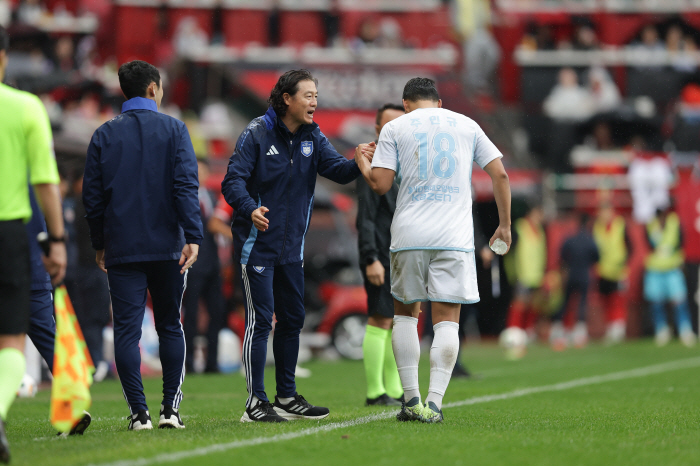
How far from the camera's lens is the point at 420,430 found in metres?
5.66

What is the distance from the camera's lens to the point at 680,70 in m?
22.8

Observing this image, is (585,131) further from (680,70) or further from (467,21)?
(467,21)

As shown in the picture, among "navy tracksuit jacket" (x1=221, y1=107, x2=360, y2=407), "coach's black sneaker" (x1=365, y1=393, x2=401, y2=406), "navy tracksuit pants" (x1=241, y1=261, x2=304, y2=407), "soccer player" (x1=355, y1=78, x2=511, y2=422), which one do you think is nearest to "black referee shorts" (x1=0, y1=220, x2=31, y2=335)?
"navy tracksuit jacket" (x1=221, y1=107, x2=360, y2=407)

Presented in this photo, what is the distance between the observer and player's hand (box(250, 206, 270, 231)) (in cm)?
589

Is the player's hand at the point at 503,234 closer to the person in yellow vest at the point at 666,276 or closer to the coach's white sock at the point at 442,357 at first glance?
the coach's white sock at the point at 442,357

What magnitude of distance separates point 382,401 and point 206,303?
457 centimetres

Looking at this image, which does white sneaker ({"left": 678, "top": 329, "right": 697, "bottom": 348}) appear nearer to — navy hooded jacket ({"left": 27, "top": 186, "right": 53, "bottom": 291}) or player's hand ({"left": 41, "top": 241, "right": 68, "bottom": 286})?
navy hooded jacket ({"left": 27, "top": 186, "right": 53, "bottom": 291})

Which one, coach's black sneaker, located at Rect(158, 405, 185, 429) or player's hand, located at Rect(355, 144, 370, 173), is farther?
player's hand, located at Rect(355, 144, 370, 173)

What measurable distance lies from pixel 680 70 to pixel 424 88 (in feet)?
59.6

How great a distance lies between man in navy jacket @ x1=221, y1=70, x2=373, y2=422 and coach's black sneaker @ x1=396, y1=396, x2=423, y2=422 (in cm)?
54

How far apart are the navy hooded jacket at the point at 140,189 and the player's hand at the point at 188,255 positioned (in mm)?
32

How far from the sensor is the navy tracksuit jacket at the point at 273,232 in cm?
619

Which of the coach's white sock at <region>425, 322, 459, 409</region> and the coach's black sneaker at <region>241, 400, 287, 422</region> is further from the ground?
the coach's white sock at <region>425, 322, 459, 409</region>

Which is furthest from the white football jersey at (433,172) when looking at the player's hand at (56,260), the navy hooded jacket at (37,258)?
the player's hand at (56,260)
